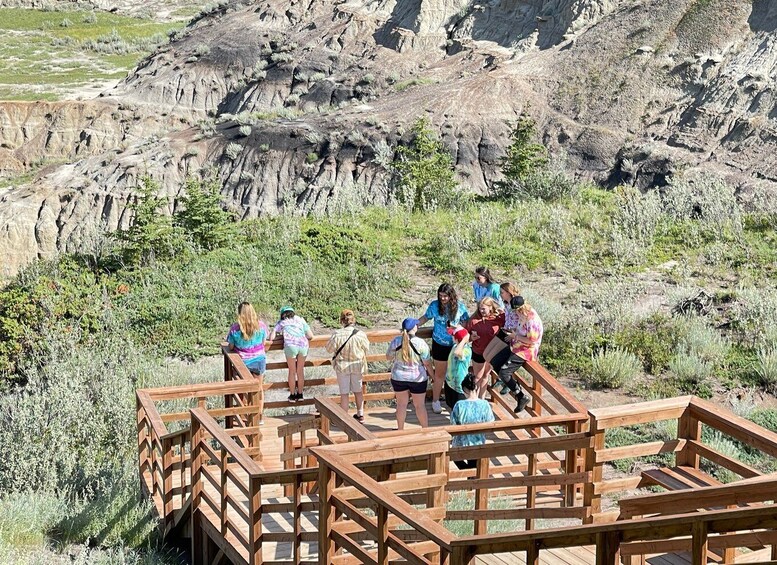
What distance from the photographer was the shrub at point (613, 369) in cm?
1449

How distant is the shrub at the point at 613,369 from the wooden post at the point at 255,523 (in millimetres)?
7734

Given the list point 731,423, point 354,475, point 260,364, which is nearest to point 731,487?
point 731,423

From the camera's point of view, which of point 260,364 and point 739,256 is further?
point 739,256

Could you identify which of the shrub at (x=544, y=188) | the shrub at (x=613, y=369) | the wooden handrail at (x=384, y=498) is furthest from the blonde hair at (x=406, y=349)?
the shrub at (x=544, y=188)

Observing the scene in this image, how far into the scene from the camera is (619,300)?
16766 millimetres

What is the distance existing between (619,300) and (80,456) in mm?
8729

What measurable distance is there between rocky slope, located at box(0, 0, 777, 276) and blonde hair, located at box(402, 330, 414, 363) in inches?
874

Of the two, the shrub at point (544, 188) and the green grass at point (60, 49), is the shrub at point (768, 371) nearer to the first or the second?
the shrub at point (544, 188)

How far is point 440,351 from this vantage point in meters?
11.9

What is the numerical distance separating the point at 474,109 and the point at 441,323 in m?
32.6

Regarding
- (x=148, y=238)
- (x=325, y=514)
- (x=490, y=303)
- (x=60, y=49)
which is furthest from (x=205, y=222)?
(x=60, y=49)

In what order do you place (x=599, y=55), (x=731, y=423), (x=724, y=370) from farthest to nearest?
1. (x=599, y=55)
2. (x=724, y=370)
3. (x=731, y=423)

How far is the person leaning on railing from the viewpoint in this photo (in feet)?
39.2

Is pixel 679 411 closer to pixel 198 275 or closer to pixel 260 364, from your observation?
pixel 260 364
